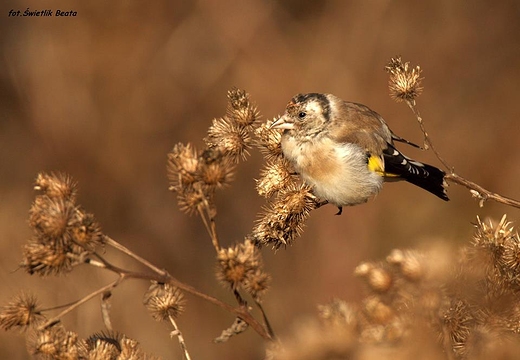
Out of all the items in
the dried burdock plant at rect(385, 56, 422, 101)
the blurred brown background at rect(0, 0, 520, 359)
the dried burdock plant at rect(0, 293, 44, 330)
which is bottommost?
the dried burdock plant at rect(0, 293, 44, 330)

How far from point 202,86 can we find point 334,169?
4.99 meters

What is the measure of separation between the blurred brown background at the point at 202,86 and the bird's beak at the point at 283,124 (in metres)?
3.98

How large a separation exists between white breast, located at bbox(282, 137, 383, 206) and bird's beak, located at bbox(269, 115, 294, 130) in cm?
9

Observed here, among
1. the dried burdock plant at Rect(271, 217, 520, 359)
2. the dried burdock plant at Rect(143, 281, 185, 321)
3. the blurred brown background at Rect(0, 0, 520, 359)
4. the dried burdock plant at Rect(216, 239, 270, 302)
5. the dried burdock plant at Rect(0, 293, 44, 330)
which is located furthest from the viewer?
the blurred brown background at Rect(0, 0, 520, 359)

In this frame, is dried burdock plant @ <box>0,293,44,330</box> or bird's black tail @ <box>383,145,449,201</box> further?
bird's black tail @ <box>383,145,449,201</box>

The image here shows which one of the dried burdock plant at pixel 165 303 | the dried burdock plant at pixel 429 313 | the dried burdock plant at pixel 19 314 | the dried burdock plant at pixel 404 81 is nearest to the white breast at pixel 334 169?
the dried burdock plant at pixel 404 81

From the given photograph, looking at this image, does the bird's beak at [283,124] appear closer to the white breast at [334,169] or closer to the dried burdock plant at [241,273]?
the white breast at [334,169]

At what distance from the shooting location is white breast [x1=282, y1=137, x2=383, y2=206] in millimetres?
4609

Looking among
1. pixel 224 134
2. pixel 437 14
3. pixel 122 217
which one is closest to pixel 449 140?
pixel 437 14

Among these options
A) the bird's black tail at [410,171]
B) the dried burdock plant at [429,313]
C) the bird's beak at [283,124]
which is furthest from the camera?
the bird's black tail at [410,171]

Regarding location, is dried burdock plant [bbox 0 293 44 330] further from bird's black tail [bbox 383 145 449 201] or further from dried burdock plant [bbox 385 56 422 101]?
bird's black tail [bbox 383 145 449 201]

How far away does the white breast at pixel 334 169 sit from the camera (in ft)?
15.1

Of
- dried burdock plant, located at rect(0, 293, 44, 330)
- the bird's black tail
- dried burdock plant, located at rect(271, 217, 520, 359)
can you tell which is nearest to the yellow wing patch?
the bird's black tail

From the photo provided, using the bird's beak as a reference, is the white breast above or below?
below
